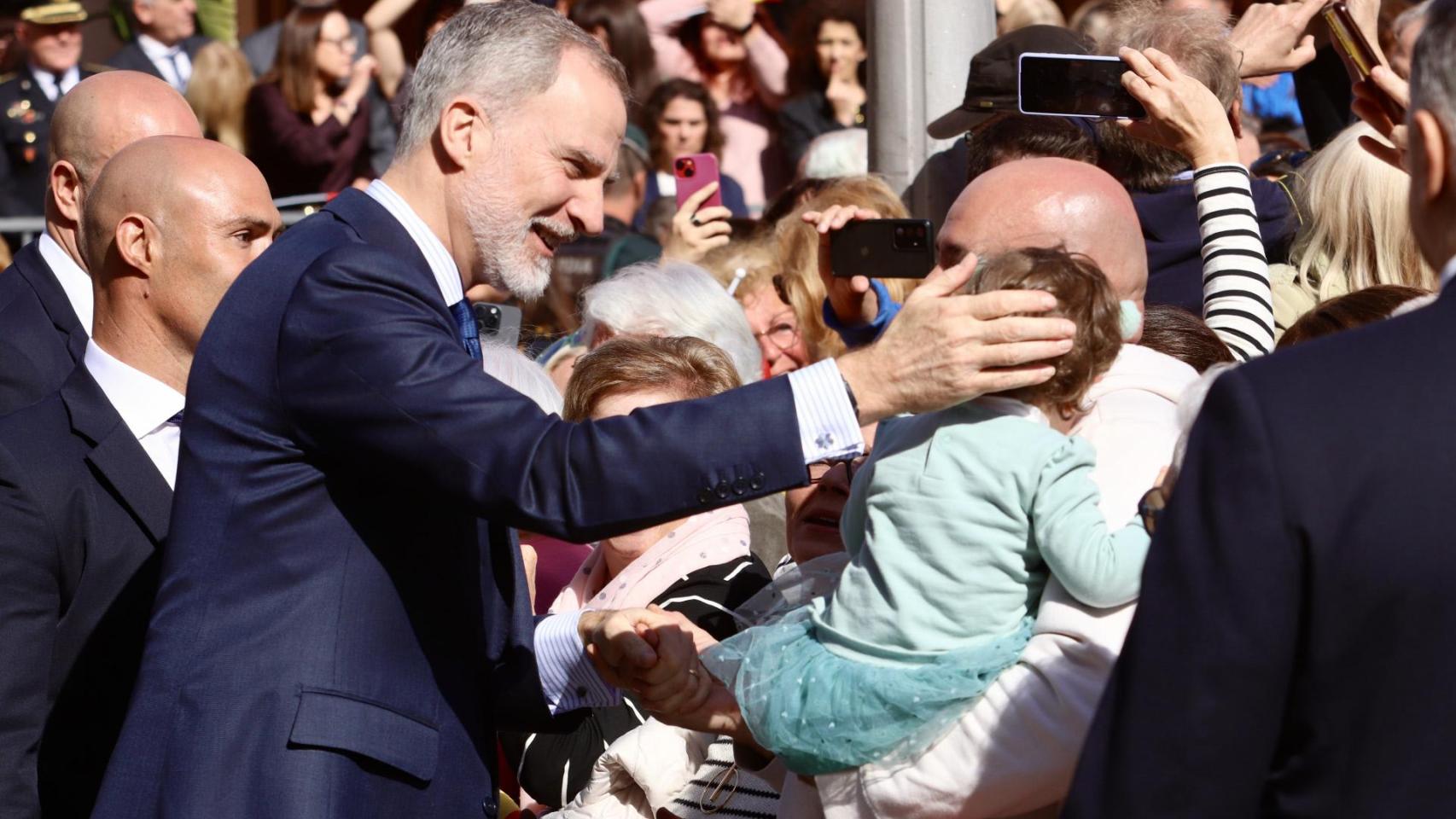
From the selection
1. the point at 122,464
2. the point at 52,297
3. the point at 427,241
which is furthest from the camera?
the point at 52,297

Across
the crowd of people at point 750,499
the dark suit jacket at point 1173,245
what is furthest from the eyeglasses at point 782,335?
the dark suit jacket at point 1173,245

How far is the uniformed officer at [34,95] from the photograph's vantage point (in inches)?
349

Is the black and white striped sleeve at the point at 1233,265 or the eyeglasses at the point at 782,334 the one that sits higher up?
the black and white striped sleeve at the point at 1233,265

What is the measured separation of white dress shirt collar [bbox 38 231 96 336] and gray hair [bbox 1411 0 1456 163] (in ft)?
11.5

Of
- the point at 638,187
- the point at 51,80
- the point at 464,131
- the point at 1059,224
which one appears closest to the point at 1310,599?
the point at 1059,224

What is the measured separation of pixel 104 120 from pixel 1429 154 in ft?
13.4

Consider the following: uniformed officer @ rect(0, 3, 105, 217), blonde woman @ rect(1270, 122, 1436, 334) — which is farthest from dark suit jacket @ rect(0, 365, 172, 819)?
uniformed officer @ rect(0, 3, 105, 217)

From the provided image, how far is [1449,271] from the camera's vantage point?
1.68 metres

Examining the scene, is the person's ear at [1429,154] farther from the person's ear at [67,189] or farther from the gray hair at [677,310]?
the person's ear at [67,189]

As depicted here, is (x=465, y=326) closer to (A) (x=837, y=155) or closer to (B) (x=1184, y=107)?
(B) (x=1184, y=107)

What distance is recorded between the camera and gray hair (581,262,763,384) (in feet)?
15.1

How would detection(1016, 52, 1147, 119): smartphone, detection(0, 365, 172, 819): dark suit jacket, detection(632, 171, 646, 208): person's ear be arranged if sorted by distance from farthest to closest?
detection(632, 171, 646, 208): person's ear → detection(1016, 52, 1147, 119): smartphone → detection(0, 365, 172, 819): dark suit jacket

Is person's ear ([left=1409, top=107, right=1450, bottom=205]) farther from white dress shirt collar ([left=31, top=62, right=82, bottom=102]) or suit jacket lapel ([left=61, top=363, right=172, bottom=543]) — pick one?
white dress shirt collar ([left=31, top=62, right=82, bottom=102])

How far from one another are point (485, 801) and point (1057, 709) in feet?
3.33
